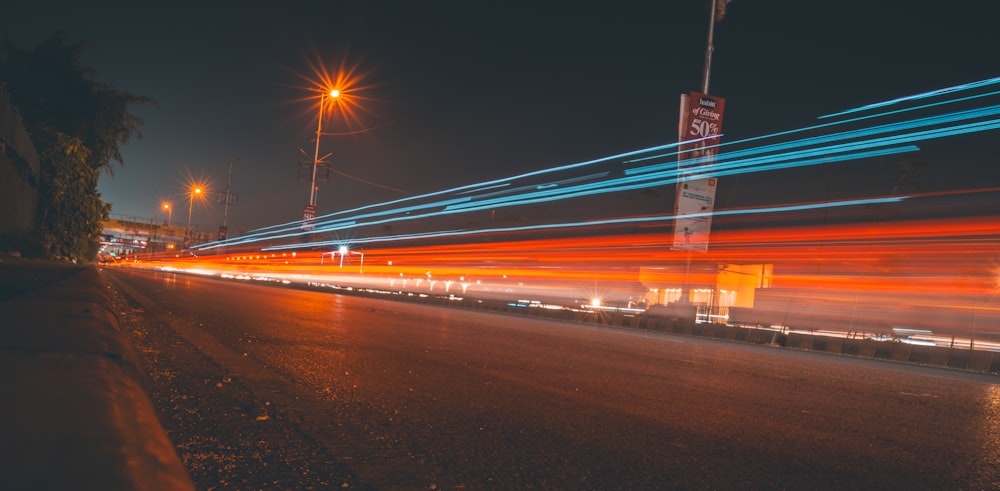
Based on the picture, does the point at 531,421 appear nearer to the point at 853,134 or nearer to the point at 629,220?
the point at 853,134

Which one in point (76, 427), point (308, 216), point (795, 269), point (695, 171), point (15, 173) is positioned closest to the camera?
point (76, 427)

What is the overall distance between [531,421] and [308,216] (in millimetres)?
35425

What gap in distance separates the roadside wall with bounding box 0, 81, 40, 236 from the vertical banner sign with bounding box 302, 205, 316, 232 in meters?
19.0

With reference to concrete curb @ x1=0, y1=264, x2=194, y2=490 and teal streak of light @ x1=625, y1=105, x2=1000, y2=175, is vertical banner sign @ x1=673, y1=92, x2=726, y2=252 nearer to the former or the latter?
teal streak of light @ x1=625, y1=105, x2=1000, y2=175

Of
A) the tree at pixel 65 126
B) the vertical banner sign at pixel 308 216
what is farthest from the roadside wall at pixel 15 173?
the vertical banner sign at pixel 308 216

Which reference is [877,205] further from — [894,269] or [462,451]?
[462,451]

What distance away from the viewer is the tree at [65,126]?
20688mm

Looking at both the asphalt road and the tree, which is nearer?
the asphalt road

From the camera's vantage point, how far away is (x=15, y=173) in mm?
14070

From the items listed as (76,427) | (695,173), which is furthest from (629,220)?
(76,427)

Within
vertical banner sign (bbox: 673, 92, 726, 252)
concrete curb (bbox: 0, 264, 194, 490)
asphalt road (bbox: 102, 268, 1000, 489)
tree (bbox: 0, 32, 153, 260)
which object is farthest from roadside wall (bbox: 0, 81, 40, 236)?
vertical banner sign (bbox: 673, 92, 726, 252)

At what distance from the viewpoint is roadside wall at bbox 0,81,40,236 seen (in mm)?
11688

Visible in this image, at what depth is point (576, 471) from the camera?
3486 mm

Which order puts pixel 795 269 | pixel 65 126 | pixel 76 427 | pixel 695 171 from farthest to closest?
pixel 795 269
pixel 65 126
pixel 695 171
pixel 76 427
